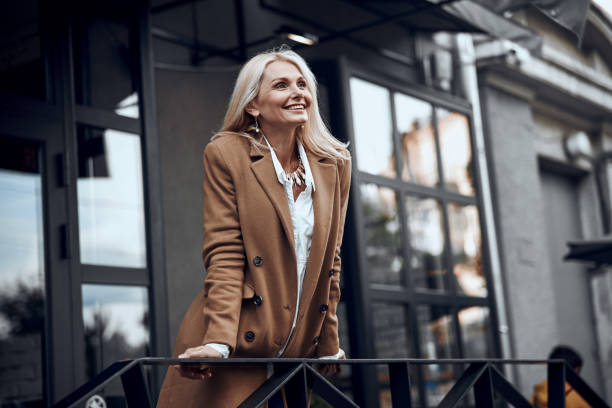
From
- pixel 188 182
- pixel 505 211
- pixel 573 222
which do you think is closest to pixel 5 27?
pixel 188 182

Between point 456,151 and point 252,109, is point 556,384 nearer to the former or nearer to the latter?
point 252,109

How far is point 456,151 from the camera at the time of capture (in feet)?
25.4

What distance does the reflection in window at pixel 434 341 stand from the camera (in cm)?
707

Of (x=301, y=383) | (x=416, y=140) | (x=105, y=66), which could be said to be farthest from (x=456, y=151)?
(x=301, y=383)

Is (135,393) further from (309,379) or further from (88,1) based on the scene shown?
(88,1)

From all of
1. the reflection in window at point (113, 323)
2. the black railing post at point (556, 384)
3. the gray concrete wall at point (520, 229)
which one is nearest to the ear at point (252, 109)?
the black railing post at point (556, 384)

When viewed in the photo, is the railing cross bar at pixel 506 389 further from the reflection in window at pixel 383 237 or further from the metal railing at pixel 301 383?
the reflection in window at pixel 383 237

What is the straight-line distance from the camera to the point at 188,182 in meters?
6.62

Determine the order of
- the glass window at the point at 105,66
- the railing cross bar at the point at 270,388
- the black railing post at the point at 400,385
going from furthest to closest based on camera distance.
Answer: the glass window at the point at 105,66, the black railing post at the point at 400,385, the railing cross bar at the point at 270,388

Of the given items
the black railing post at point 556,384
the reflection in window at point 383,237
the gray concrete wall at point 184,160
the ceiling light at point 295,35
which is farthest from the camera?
the reflection in window at point 383,237

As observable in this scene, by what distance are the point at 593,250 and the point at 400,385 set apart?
5243 mm

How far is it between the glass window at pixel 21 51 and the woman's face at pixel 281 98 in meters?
2.15

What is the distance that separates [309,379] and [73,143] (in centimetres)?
230

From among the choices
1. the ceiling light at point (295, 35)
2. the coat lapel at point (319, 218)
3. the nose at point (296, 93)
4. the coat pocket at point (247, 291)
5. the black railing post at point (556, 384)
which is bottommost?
the black railing post at point (556, 384)
